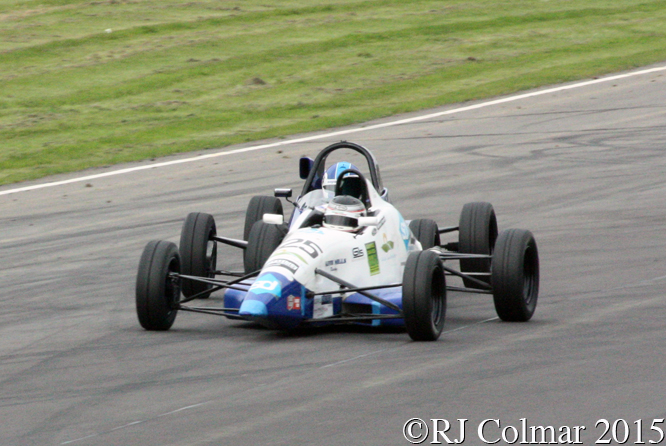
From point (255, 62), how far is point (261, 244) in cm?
1771

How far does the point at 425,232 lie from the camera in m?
11.3

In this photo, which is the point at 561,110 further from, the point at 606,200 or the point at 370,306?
the point at 370,306

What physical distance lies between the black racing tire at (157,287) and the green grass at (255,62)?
10.4 meters

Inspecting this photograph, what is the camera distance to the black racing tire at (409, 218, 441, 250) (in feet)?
37.1

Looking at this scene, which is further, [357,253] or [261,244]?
[261,244]

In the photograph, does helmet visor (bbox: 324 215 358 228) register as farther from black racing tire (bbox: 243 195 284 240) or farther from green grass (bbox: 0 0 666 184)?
green grass (bbox: 0 0 666 184)

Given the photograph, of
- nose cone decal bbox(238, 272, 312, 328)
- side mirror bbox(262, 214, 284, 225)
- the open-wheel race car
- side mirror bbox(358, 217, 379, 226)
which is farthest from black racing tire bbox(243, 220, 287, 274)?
nose cone decal bbox(238, 272, 312, 328)

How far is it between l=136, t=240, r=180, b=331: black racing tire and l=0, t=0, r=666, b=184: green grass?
10411mm

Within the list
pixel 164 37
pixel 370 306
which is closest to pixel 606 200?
pixel 370 306

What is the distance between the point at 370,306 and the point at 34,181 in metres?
11.1

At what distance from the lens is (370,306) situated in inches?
362

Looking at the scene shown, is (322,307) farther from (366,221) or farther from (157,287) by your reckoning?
(157,287)

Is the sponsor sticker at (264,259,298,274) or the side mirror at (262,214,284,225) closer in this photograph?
the sponsor sticker at (264,259,298,274)

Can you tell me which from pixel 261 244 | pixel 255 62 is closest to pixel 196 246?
pixel 261 244
